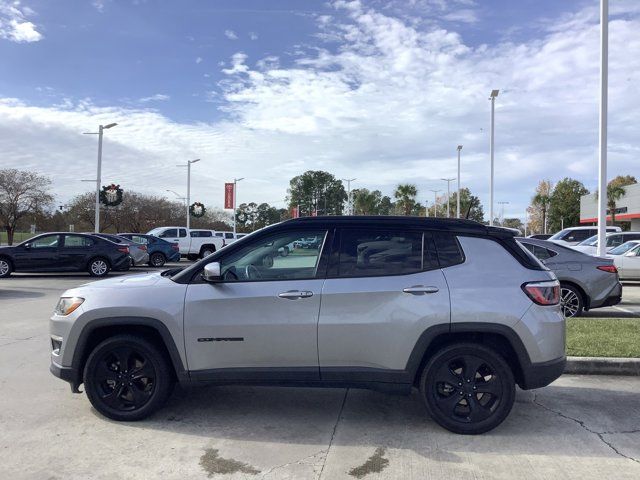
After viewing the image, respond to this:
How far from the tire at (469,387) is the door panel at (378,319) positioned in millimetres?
306

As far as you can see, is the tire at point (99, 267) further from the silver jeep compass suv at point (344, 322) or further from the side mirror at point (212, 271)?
the side mirror at point (212, 271)

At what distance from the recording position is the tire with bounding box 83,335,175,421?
4648 millimetres

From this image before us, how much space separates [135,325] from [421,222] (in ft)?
8.71

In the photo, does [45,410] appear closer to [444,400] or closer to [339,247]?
[339,247]

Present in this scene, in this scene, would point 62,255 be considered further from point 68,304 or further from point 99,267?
point 68,304

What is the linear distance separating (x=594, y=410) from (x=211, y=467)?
3588mm

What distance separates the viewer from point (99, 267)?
18.2 m

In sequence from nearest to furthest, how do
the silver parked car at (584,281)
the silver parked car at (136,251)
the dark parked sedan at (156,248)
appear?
the silver parked car at (584,281) < the silver parked car at (136,251) < the dark parked sedan at (156,248)

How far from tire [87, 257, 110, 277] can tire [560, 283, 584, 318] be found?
47.7ft

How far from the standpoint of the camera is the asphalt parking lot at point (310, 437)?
3836 mm

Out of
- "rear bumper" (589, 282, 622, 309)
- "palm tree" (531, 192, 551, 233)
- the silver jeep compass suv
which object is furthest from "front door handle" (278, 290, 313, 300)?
"palm tree" (531, 192, 551, 233)

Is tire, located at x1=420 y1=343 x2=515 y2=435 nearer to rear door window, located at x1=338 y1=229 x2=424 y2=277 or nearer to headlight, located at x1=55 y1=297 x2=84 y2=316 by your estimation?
rear door window, located at x1=338 y1=229 x2=424 y2=277

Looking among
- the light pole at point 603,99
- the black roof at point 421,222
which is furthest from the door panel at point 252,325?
the light pole at point 603,99

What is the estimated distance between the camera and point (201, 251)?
2973 cm
